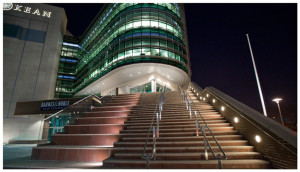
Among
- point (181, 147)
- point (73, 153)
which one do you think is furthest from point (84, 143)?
point (181, 147)

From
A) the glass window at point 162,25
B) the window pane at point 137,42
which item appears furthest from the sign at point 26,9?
the glass window at point 162,25

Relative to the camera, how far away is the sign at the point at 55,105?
54.0ft

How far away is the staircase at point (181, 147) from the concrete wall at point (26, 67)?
20.8 metres

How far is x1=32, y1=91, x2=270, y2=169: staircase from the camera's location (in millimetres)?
4336

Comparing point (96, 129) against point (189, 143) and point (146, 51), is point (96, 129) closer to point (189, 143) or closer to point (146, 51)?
point (189, 143)

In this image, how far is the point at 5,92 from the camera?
20.8 meters

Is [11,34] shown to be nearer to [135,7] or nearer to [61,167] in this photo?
[135,7]

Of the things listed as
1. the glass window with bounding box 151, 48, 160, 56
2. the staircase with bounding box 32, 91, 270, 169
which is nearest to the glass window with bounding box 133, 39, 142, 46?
the glass window with bounding box 151, 48, 160, 56

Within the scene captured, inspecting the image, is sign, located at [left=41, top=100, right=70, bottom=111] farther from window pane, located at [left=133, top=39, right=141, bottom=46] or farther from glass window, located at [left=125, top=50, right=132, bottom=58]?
window pane, located at [left=133, top=39, right=141, bottom=46]

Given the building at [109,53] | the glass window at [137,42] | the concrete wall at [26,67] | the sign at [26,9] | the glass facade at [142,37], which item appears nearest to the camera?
the concrete wall at [26,67]

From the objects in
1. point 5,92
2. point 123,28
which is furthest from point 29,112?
point 123,28

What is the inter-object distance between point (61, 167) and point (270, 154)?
5.79 m

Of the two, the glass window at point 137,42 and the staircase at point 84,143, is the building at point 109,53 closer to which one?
the glass window at point 137,42

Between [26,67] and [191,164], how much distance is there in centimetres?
2757
